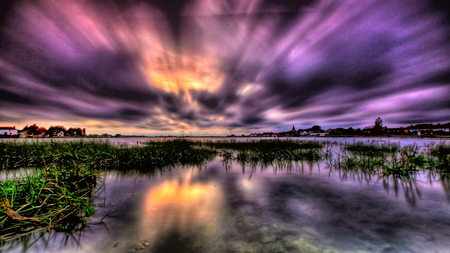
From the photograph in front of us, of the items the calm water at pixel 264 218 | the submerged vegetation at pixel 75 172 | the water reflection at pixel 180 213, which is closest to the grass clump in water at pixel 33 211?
the submerged vegetation at pixel 75 172

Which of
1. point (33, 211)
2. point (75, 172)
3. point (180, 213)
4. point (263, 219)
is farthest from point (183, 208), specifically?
point (75, 172)

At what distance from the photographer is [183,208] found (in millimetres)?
6059

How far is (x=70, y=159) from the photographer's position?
11789 mm

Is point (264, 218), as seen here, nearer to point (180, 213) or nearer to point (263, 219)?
point (263, 219)

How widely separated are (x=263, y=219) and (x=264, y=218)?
0.29 ft

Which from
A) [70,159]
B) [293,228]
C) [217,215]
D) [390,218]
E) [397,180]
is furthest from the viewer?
[70,159]

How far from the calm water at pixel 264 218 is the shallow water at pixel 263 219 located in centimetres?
3

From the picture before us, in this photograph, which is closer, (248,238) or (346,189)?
(248,238)

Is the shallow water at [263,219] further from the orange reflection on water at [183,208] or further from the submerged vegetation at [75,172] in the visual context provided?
the submerged vegetation at [75,172]

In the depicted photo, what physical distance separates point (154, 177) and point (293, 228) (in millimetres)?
8745

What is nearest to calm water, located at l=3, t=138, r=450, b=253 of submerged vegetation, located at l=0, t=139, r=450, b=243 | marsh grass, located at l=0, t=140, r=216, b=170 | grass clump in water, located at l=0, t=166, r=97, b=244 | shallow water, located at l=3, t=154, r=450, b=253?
shallow water, located at l=3, t=154, r=450, b=253

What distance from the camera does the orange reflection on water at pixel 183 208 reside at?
15.6ft

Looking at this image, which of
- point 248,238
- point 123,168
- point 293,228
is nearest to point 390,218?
point 293,228

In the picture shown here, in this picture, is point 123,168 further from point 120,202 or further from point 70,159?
point 120,202
